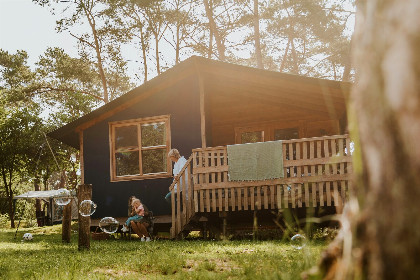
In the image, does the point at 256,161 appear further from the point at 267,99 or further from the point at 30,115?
the point at 30,115

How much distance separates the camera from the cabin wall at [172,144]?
501 inches

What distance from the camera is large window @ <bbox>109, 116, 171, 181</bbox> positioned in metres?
13.1

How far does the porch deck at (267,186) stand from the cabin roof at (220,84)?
1.87 m

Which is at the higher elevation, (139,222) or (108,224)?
(108,224)

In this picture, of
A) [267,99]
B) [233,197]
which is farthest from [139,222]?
[267,99]

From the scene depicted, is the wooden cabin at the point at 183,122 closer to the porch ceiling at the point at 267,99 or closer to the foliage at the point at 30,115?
the porch ceiling at the point at 267,99

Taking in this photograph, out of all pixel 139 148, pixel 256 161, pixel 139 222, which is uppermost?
pixel 139 148

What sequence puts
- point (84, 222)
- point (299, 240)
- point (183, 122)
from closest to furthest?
point (299, 240)
point (84, 222)
point (183, 122)

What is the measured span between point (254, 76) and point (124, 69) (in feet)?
70.0

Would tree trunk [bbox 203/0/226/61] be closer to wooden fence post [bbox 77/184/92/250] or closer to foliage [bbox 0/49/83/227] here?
foliage [bbox 0/49/83/227]

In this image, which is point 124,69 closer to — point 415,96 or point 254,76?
point 254,76

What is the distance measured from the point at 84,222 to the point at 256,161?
405 centimetres

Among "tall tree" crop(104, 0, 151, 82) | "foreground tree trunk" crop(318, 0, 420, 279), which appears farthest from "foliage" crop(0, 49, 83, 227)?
"foreground tree trunk" crop(318, 0, 420, 279)

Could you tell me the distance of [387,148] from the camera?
3.77 feet
